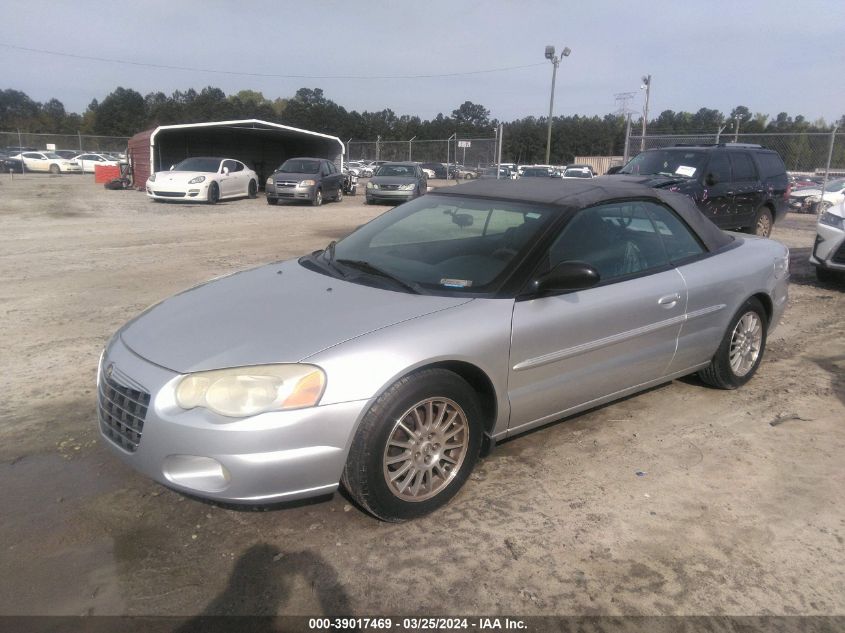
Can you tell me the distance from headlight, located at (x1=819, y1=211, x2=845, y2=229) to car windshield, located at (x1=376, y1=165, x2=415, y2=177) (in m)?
14.8

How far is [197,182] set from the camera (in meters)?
18.9

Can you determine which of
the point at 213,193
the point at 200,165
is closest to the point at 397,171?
the point at 213,193

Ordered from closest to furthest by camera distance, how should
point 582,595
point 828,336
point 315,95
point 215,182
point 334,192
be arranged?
point 582,595
point 828,336
point 215,182
point 334,192
point 315,95

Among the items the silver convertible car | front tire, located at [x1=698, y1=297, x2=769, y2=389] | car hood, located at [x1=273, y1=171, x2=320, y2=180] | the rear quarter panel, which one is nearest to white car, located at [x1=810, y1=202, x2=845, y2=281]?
the rear quarter panel

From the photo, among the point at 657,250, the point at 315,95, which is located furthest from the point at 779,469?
the point at 315,95

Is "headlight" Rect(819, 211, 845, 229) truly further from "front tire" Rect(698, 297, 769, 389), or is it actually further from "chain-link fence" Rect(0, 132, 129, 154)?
"chain-link fence" Rect(0, 132, 129, 154)

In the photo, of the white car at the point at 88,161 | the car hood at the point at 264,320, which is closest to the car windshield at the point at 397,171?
the car hood at the point at 264,320

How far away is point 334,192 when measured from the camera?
22094 mm

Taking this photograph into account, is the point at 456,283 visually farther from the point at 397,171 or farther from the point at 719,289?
the point at 397,171

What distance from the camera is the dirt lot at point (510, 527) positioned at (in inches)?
97.8

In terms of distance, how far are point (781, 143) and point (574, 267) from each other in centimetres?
2051

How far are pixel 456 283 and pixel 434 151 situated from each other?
34.1 metres

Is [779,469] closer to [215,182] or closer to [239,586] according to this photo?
[239,586]

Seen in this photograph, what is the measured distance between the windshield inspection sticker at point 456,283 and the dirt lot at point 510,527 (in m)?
1.02
